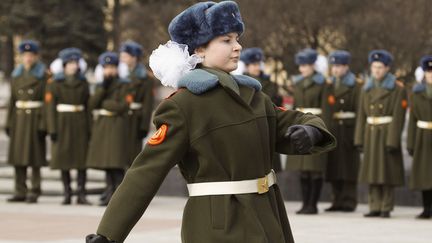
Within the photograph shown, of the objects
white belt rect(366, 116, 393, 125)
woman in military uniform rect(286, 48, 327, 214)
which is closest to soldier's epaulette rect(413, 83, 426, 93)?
white belt rect(366, 116, 393, 125)

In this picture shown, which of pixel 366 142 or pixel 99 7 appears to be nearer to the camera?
→ pixel 366 142

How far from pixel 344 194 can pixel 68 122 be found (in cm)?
335

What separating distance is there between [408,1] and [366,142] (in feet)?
37.6

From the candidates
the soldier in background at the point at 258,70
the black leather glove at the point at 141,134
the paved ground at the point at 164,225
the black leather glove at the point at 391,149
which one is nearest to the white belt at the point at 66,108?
the black leather glove at the point at 141,134

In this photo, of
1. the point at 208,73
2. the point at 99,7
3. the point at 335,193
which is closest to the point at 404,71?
the point at 335,193

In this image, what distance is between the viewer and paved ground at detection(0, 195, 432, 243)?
1122 centimetres

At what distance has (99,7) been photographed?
3906 cm

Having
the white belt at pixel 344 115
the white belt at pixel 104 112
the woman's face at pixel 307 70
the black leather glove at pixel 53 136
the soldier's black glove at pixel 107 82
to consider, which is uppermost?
the woman's face at pixel 307 70

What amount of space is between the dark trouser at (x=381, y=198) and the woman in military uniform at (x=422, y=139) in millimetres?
277

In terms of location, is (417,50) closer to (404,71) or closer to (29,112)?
(404,71)

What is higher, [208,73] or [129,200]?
[208,73]

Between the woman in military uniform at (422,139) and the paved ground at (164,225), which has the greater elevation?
the woman in military uniform at (422,139)

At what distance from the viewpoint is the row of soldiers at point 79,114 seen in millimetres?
15055

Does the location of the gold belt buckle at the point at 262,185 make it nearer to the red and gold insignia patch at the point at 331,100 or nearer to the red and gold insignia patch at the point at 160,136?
the red and gold insignia patch at the point at 160,136
